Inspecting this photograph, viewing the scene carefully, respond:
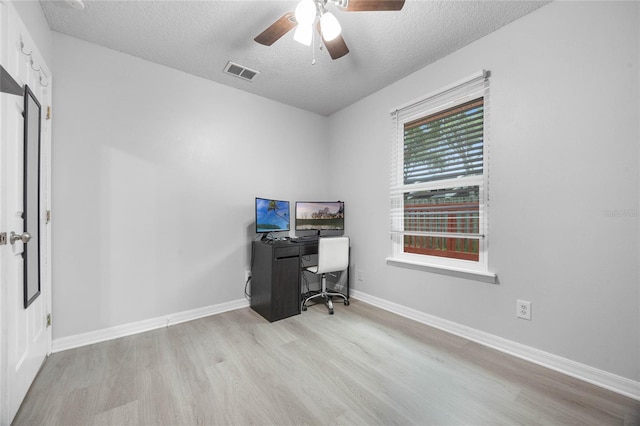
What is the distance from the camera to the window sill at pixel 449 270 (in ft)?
7.30

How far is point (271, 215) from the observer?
10.2 feet

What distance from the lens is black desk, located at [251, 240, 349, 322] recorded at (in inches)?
108

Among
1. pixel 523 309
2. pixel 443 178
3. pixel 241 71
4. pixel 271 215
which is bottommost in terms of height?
pixel 523 309

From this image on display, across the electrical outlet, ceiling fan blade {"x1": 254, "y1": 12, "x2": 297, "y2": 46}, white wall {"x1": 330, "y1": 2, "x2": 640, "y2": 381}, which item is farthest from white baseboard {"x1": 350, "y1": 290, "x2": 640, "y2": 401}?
ceiling fan blade {"x1": 254, "y1": 12, "x2": 297, "y2": 46}

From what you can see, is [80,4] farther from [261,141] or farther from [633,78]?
[633,78]

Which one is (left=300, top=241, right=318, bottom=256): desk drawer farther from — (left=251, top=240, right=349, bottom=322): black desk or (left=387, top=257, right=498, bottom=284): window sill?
(left=387, top=257, right=498, bottom=284): window sill

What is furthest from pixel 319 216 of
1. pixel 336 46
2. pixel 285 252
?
pixel 336 46

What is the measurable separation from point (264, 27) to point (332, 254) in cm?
223

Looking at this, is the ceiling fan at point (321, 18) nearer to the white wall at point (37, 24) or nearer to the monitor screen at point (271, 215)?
the white wall at point (37, 24)

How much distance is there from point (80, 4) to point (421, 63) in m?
2.75

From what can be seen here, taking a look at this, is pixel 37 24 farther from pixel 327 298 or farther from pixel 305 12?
pixel 327 298

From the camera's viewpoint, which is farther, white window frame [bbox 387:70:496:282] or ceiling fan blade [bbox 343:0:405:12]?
white window frame [bbox 387:70:496:282]

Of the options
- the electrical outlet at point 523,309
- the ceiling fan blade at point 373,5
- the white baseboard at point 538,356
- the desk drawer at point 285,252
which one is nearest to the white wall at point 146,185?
the desk drawer at point 285,252

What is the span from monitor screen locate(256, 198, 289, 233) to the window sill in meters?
1.30
